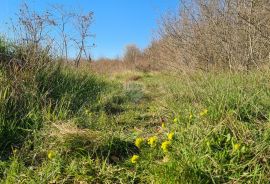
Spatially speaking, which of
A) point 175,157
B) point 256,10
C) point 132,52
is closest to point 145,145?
point 175,157

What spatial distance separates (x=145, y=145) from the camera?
3.00 m

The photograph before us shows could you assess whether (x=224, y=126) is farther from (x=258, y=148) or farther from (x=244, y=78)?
(x=244, y=78)

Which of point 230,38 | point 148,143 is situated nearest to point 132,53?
point 230,38

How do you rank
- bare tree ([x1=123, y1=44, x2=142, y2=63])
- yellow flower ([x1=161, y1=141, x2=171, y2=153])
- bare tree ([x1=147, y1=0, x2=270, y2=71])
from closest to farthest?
yellow flower ([x1=161, y1=141, x2=171, y2=153]) < bare tree ([x1=147, y1=0, x2=270, y2=71]) < bare tree ([x1=123, y1=44, x2=142, y2=63])

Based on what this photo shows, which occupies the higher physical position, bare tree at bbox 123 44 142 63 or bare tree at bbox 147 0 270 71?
bare tree at bbox 123 44 142 63

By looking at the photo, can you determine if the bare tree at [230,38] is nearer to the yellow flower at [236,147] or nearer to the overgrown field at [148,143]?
the overgrown field at [148,143]

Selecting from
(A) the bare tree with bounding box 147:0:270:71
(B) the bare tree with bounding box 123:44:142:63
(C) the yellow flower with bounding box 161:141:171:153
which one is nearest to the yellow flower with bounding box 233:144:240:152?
(C) the yellow flower with bounding box 161:141:171:153

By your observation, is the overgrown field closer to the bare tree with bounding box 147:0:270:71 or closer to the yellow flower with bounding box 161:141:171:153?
the yellow flower with bounding box 161:141:171:153

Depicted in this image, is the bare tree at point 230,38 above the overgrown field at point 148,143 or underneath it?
above

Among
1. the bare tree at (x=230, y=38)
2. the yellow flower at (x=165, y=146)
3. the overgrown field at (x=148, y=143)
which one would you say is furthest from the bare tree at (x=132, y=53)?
the yellow flower at (x=165, y=146)

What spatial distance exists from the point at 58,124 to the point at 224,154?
1794 mm

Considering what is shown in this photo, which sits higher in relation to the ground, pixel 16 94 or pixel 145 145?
pixel 16 94

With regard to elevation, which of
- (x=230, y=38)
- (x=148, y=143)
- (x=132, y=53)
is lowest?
(x=148, y=143)

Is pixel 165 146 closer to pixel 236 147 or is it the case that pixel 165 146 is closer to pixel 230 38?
pixel 236 147
